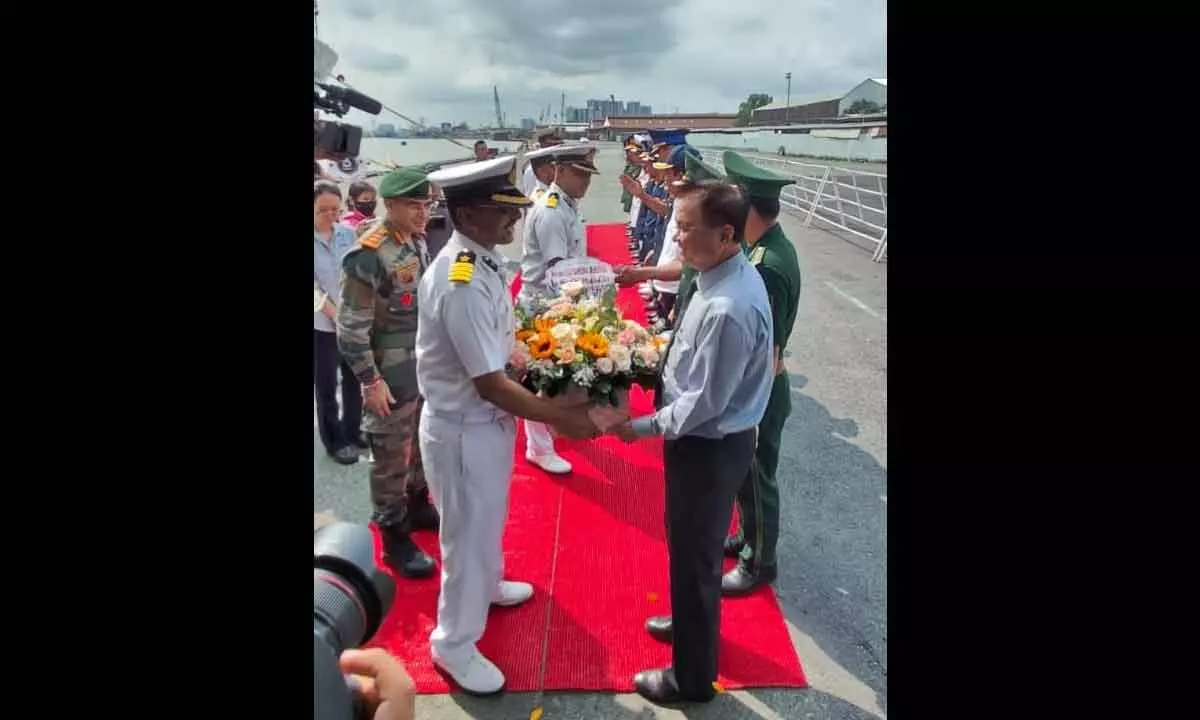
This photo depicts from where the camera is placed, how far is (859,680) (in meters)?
2.81

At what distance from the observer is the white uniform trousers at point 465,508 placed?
2.56 metres

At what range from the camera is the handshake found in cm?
271

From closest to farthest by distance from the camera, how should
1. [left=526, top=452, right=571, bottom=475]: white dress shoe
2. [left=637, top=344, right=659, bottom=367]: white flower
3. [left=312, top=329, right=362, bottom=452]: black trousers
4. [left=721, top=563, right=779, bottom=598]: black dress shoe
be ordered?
1. [left=637, top=344, right=659, bottom=367]: white flower
2. [left=721, top=563, right=779, bottom=598]: black dress shoe
3. [left=526, top=452, right=571, bottom=475]: white dress shoe
4. [left=312, top=329, right=362, bottom=452]: black trousers

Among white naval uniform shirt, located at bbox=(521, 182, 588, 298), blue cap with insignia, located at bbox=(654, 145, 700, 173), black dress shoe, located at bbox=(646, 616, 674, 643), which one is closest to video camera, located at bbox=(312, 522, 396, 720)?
black dress shoe, located at bbox=(646, 616, 674, 643)

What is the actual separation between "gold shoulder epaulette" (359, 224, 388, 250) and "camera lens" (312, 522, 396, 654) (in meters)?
2.74

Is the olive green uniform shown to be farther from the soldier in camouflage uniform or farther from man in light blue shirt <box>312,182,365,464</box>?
man in light blue shirt <box>312,182,365,464</box>

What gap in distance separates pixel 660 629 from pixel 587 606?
1.41 ft

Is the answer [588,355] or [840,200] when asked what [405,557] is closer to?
[588,355]

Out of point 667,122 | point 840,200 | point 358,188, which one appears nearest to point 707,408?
point 358,188

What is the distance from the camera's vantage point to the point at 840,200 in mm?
14875

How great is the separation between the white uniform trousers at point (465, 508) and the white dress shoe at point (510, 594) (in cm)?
47
